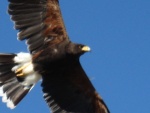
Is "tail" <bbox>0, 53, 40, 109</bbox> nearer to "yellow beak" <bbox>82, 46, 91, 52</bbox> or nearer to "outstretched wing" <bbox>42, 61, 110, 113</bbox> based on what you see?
"outstretched wing" <bbox>42, 61, 110, 113</bbox>

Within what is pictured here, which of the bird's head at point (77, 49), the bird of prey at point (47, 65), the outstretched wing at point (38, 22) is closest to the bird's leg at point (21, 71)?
the bird of prey at point (47, 65)

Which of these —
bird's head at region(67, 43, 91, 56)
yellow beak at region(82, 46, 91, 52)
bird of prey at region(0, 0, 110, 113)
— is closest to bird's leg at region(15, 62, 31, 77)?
bird of prey at region(0, 0, 110, 113)

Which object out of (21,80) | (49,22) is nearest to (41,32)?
(49,22)

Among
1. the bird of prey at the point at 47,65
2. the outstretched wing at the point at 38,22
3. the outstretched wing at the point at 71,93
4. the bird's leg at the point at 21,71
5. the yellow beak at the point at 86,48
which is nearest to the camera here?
the yellow beak at the point at 86,48

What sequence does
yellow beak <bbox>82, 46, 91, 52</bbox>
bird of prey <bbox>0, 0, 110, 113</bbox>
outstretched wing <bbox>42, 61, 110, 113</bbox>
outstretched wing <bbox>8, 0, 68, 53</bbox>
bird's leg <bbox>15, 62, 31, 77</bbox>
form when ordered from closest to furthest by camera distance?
yellow beak <bbox>82, 46, 91, 52</bbox>, bird of prey <bbox>0, 0, 110, 113</bbox>, outstretched wing <bbox>8, 0, 68, 53</bbox>, bird's leg <bbox>15, 62, 31, 77</bbox>, outstretched wing <bbox>42, 61, 110, 113</bbox>

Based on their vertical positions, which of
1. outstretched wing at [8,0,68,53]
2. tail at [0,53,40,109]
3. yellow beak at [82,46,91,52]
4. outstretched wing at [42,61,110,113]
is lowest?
outstretched wing at [42,61,110,113]

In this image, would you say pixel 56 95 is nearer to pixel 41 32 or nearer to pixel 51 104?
pixel 51 104

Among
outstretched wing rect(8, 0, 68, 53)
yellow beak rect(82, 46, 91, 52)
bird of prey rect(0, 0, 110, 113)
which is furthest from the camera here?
outstretched wing rect(8, 0, 68, 53)

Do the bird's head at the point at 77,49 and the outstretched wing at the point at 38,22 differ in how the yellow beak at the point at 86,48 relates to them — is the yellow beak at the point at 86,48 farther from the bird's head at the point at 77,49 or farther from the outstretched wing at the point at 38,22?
the outstretched wing at the point at 38,22

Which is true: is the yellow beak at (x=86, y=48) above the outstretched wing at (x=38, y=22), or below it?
below
